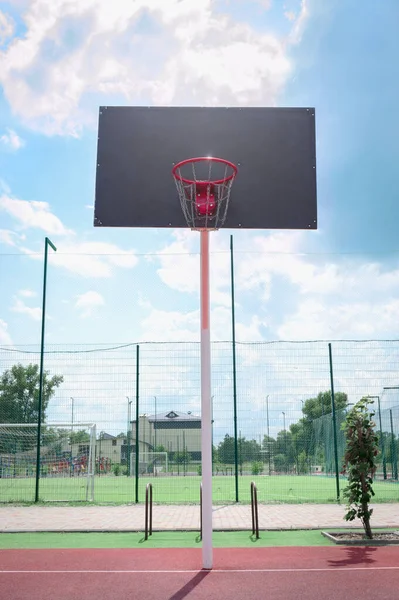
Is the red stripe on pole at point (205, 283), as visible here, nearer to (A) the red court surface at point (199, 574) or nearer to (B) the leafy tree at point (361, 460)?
(A) the red court surface at point (199, 574)

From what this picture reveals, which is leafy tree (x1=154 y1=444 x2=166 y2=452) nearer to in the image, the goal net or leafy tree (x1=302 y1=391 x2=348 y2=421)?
the goal net

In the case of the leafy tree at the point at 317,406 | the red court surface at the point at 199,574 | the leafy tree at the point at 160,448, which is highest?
the leafy tree at the point at 317,406

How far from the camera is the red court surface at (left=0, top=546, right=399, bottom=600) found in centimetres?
567

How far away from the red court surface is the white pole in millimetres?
315

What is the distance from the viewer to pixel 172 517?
36.3ft

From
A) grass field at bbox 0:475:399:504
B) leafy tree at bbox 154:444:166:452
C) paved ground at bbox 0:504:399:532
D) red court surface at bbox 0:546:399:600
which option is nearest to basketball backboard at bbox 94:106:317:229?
red court surface at bbox 0:546:399:600

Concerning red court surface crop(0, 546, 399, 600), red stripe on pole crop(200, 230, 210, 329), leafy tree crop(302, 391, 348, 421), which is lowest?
red court surface crop(0, 546, 399, 600)

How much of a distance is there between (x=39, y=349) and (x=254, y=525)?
677 cm

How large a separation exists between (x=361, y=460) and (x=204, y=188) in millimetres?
4260

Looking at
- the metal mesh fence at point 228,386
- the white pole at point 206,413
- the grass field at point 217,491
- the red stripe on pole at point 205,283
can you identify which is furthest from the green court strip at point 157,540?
the grass field at point 217,491

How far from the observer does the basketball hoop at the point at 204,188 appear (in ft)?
24.2

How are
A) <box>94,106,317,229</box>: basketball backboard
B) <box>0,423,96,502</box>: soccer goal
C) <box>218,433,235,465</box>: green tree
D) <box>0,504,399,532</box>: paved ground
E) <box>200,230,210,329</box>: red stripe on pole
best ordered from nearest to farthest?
<box>200,230,210,329</box>: red stripe on pole < <box>94,106,317,229</box>: basketball backboard < <box>0,504,399,532</box>: paved ground < <box>218,433,235,465</box>: green tree < <box>0,423,96,502</box>: soccer goal

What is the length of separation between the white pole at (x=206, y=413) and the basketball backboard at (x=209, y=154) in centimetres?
70

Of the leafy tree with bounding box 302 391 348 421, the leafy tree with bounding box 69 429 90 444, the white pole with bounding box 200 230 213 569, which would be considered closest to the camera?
the white pole with bounding box 200 230 213 569
